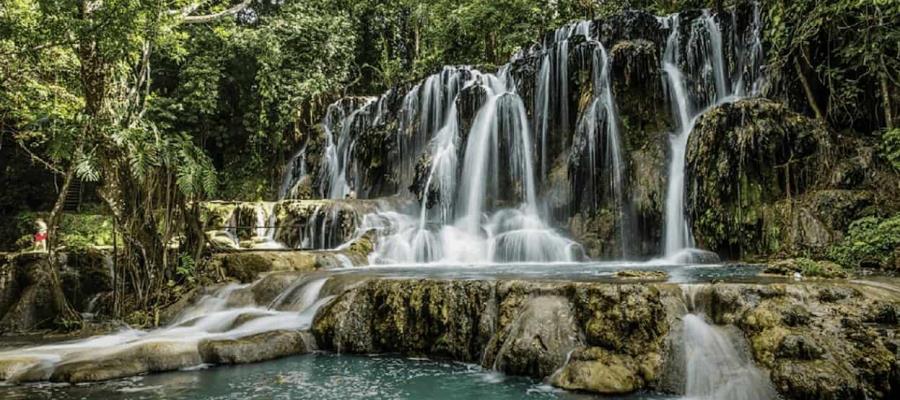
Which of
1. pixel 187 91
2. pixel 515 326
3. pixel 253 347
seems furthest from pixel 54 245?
pixel 187 91

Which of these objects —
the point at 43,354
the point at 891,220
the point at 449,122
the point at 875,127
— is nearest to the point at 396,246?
the point at 449,122

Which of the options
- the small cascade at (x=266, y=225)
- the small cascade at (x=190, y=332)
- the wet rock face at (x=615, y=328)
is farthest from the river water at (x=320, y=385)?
the small cascade at (x=266, y=225)

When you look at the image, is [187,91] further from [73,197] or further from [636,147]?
[636,147]

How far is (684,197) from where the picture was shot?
12.0m

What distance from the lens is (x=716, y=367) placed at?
197 inches

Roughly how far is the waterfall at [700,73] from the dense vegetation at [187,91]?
1.34 metres

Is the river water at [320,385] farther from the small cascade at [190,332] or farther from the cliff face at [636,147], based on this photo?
the cliff face at [636,147]

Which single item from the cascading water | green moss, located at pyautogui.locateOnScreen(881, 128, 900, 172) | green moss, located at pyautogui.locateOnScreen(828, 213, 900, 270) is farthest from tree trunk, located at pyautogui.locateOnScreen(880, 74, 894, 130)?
the cascading water

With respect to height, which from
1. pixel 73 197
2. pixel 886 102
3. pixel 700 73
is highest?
pixel 700 73

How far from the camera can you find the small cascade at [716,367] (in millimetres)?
4762

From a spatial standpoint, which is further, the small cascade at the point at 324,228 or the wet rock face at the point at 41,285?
the small cascade at the point at 324,228

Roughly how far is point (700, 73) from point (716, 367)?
11.9 meters

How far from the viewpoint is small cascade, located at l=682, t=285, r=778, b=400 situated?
15.6ft

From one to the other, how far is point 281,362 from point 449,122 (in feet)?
41.0
